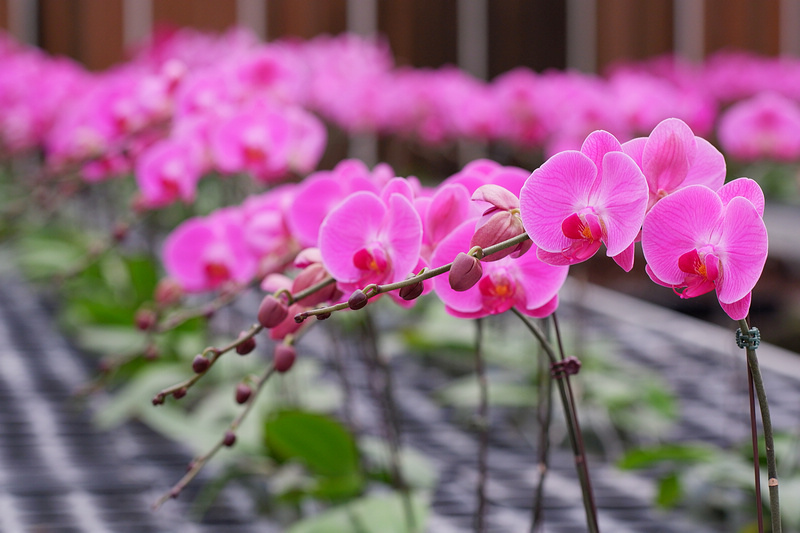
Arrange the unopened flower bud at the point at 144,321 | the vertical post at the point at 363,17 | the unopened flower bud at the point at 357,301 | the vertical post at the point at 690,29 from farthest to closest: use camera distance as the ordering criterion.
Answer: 1. the vertical post at the point at 690,29
2. the vertical post at the point at 363,17
3. the unopened flower bud at the point at 144,321
4. the unopened flower bud at the point at 357,301

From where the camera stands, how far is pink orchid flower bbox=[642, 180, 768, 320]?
0.25 metres

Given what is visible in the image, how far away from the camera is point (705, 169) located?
0.93ft

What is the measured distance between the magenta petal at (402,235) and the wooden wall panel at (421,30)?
368 centimetres

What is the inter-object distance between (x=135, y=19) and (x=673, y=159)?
3.87 m

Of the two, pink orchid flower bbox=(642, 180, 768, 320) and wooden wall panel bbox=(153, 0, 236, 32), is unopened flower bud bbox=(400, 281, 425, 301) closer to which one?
pink orchid flower bbox=(642, 180, 768, 320)

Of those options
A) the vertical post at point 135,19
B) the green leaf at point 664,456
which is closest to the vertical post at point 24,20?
the vertical post at point 135,19

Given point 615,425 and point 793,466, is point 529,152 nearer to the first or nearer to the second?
point 615,425

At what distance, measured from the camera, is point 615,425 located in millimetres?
957

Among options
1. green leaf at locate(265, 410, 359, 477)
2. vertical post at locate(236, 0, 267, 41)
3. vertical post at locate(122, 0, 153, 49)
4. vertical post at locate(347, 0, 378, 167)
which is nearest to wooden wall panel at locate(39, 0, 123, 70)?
vertical post at locate(122, 0, 153, 49)

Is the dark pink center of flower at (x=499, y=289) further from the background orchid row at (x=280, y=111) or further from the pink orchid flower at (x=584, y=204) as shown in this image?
the background orchid row at (x=280, y=111)

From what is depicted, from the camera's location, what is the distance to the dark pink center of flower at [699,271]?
0.85 ft

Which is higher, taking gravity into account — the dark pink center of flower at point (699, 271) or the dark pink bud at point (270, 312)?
the dark pink center of flower at point (699, 271)

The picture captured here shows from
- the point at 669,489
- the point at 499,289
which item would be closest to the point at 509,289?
the point at 499,289

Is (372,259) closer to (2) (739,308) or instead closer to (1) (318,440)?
(2) (739,308)
